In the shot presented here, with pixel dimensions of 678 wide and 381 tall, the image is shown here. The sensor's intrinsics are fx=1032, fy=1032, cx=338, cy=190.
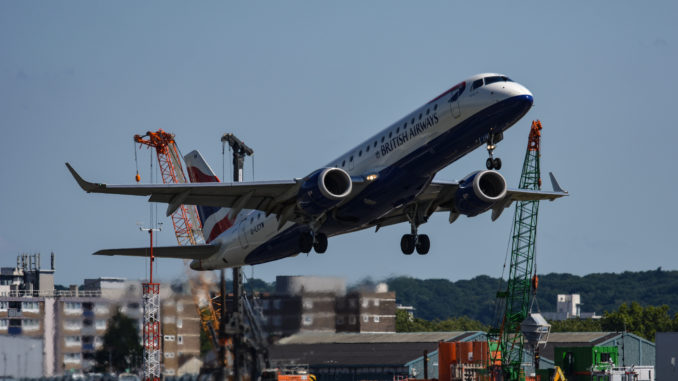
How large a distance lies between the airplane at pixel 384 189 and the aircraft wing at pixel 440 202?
0.16ft

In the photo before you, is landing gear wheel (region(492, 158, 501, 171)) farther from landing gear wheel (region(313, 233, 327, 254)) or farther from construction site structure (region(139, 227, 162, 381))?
construction site structure (region(139, 227, 162, 381))

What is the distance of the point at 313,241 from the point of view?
45344mm

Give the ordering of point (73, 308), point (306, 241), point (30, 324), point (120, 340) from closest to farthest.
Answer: point (306, 241) → point (120, 340) → point (30, 324) → point (73, 308)

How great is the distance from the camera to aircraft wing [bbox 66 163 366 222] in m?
42.2

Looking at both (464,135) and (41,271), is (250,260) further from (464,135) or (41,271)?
(41,271)

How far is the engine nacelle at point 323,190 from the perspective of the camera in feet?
138

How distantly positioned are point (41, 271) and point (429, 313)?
89.9 meters

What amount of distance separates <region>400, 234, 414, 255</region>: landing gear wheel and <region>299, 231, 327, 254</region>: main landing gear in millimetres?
4931

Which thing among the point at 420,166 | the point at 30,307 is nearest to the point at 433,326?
the point at 30,307

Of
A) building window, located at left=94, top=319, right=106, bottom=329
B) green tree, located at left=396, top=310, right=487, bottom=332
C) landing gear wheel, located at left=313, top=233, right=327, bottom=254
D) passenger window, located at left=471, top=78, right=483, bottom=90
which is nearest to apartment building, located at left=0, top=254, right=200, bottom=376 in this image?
building window, located at left=94, top=319, right=106, bottom=329

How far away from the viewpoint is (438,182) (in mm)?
46906

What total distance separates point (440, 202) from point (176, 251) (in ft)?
45.8

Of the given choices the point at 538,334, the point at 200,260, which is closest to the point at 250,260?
the point at 200,260

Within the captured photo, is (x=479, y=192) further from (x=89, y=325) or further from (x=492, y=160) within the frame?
(x=89, y=325)
